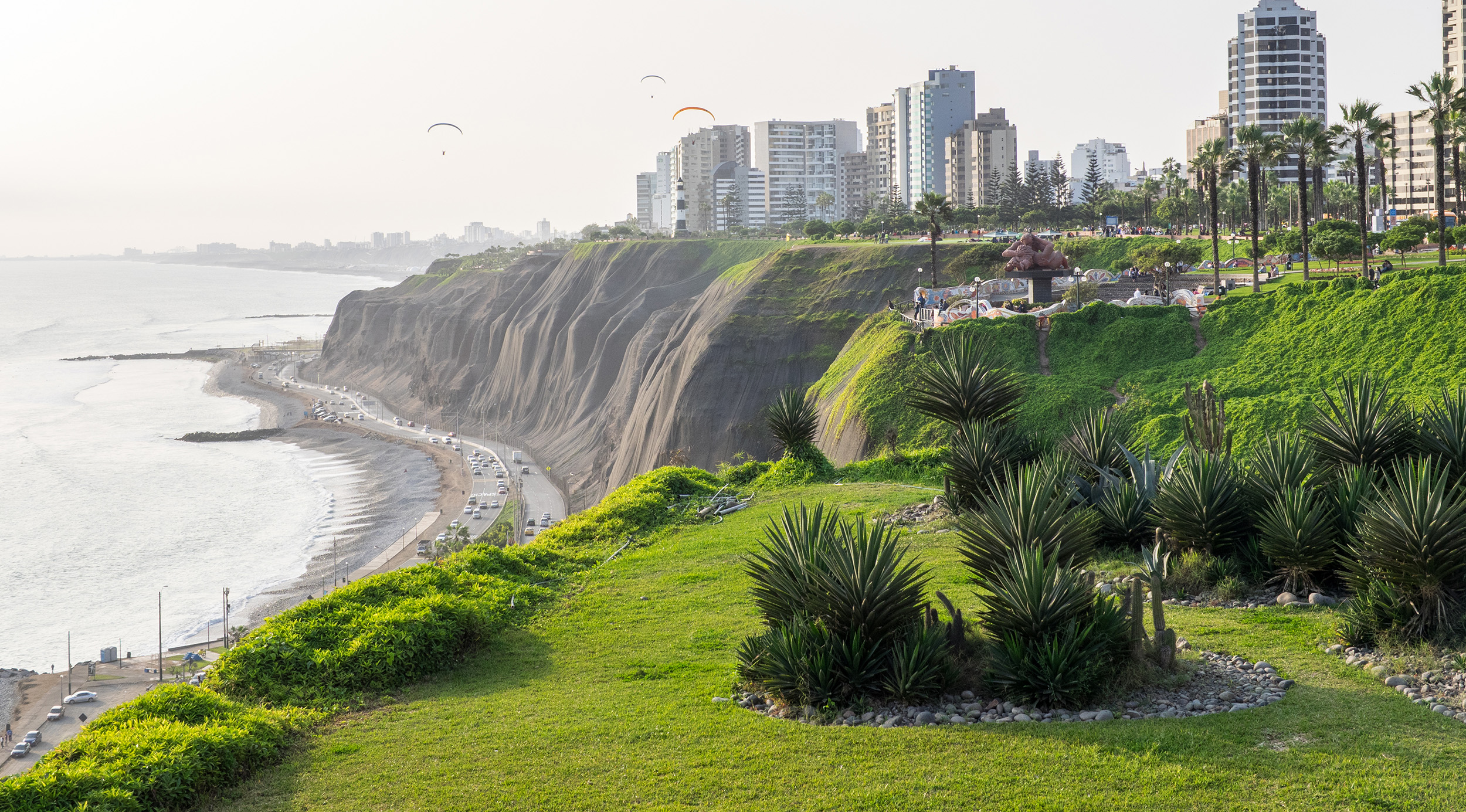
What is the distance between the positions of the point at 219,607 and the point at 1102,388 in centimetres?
3484

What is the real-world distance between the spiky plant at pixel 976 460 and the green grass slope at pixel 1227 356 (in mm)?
14935

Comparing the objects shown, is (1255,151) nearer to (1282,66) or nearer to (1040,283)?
(1040,283)

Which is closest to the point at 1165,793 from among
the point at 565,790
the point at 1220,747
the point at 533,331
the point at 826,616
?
the point at 1220,747

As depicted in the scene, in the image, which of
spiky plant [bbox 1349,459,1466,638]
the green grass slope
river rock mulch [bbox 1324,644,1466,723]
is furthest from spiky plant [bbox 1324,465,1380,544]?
Answer: the green grass slope

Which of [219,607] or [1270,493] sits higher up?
[1270,493]

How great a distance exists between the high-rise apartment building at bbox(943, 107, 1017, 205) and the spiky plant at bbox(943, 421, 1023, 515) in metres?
158

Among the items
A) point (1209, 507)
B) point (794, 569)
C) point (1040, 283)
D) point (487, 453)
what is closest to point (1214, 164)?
point (1040, 283)

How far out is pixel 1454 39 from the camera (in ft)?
353

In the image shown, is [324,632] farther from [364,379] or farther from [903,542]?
[364,379]

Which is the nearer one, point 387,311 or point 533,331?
point 533,331

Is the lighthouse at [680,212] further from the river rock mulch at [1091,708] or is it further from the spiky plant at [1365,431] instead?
the river rock mulch at [1091,708]

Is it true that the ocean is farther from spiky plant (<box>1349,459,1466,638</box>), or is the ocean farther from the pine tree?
the pine tree

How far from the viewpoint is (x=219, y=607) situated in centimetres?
4362

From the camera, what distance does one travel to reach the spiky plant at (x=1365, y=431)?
1639 centimetres
